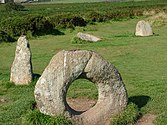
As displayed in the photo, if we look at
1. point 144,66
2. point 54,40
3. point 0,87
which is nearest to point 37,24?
point 54,40

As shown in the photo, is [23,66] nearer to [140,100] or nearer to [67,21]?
[140,100]

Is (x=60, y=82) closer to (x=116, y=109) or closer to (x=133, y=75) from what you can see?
(x=116, y=109)

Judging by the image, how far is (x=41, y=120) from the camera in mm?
9641

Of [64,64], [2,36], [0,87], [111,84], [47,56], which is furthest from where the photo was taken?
[2,36]

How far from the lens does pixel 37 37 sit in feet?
96.8

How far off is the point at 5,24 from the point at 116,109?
21799 mm

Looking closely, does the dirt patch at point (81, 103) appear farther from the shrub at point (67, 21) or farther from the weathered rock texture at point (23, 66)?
the shrub at point (67, 21)

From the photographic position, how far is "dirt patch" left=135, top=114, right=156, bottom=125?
1053cm

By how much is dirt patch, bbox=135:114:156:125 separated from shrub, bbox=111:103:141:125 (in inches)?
5.2

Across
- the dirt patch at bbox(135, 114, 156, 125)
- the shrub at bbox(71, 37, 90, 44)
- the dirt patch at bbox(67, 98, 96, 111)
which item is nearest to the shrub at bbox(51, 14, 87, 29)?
the shrub at bbox(71, 37, 90, 44)

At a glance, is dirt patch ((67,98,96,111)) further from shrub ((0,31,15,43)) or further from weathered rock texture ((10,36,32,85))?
shrub ((0,31,15,43))

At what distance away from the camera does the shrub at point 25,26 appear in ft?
99.1


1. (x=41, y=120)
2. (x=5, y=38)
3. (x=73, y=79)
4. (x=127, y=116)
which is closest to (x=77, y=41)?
(x=5, y=38)

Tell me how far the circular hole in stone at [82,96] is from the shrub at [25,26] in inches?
643
